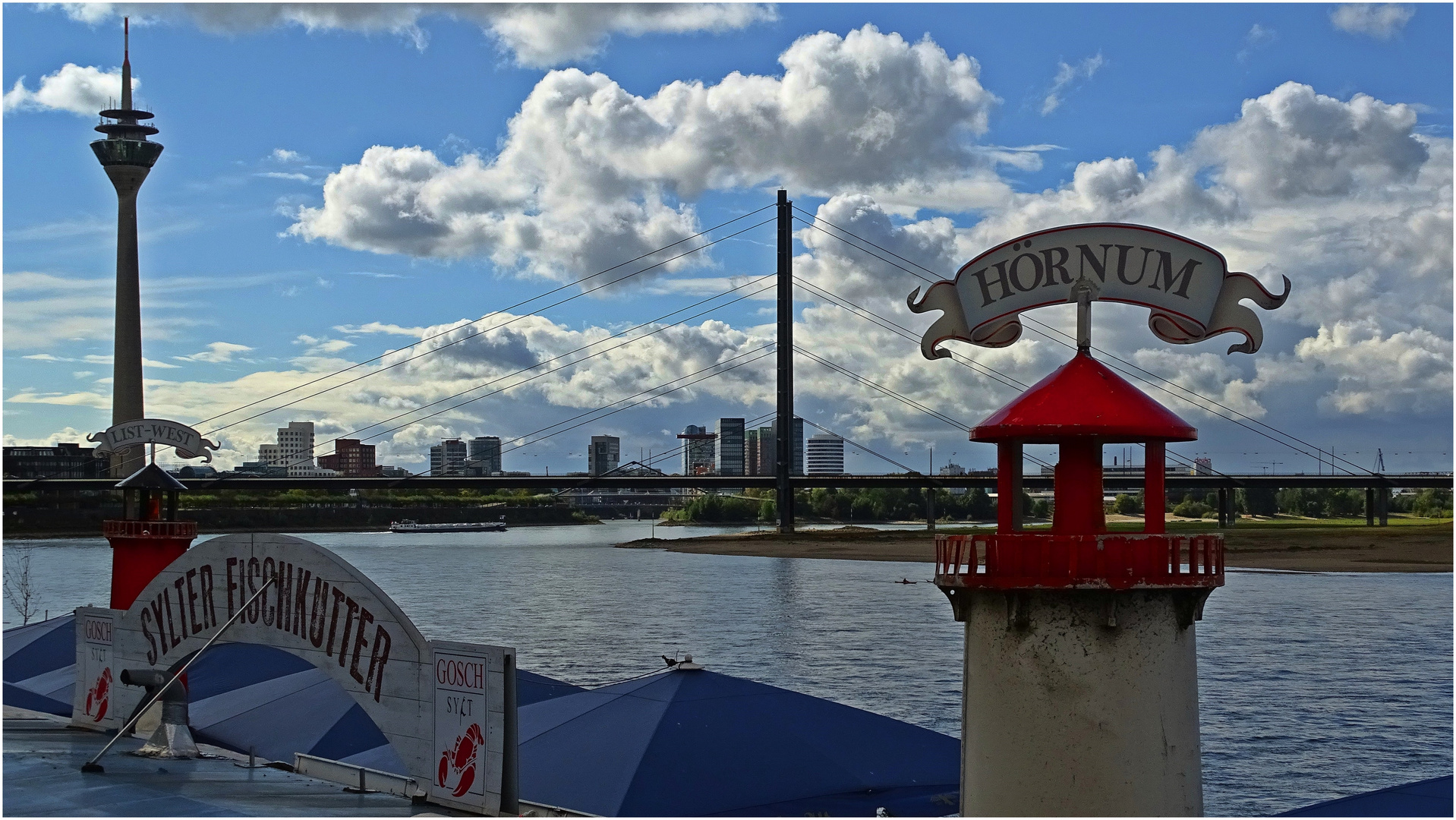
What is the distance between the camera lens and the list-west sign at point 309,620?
17.6m

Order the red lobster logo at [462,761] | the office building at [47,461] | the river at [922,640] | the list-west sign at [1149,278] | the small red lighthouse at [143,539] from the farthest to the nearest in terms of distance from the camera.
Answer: the office building at [47,461]
the river at [922,640]
the small red lighthouse at [143,539]
the red lobster logo at [462,761]
the list-west sign at [1149,278]

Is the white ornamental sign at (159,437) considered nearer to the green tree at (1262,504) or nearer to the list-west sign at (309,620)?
the list-west sign at (309,620)

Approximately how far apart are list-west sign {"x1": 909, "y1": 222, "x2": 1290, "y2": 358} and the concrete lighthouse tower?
2.45 ft

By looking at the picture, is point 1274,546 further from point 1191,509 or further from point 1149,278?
point 1149,278

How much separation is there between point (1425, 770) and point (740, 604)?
145 feet

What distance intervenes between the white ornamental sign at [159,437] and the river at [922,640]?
41.7 ft

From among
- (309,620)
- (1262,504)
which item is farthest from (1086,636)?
(1262,504)

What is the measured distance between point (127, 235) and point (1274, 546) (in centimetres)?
8930

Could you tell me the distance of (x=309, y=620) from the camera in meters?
18.8

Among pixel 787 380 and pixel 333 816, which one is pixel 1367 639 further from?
pixel 787 380

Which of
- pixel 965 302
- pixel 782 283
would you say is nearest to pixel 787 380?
pixel 782 283

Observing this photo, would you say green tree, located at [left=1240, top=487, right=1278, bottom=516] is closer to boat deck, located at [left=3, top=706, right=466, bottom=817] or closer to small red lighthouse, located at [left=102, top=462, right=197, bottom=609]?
small red lighthouse, located at [left=102, top=462, right=197, bottom=609]

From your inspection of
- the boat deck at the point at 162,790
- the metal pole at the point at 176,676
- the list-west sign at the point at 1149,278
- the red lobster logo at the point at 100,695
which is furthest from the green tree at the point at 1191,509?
the list-west sign at the point at 1149,278

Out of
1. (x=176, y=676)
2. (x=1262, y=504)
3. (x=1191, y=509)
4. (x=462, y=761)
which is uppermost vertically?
(x=176, y=676)
